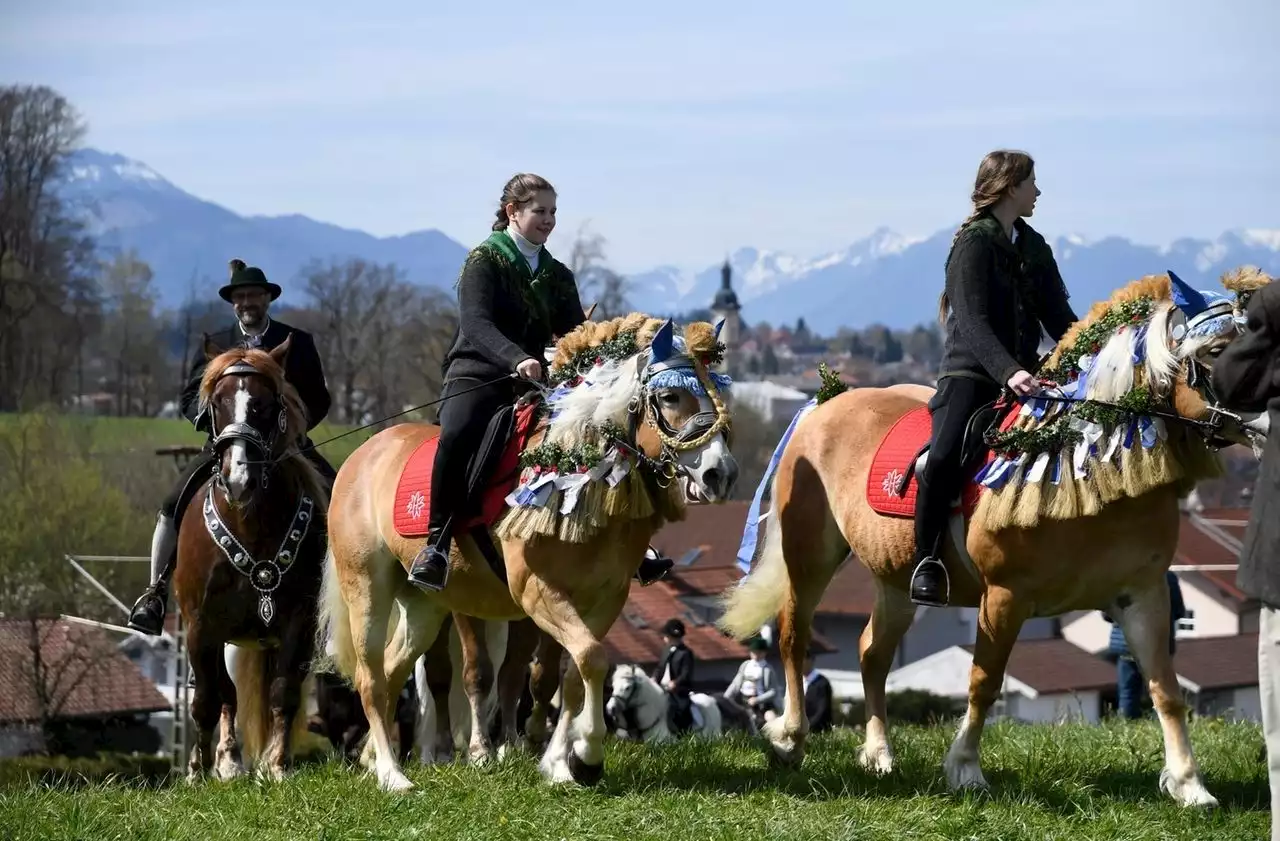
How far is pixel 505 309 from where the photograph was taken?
9.30 meters

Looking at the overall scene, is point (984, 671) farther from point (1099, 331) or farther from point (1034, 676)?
point (1034, 676)

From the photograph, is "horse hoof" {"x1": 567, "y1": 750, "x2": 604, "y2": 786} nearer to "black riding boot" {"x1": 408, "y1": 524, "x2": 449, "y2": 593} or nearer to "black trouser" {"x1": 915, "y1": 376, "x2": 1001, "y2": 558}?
"black riding boot" {"x1": 408, "y1": 524, "x2": 449, "y2": 593}

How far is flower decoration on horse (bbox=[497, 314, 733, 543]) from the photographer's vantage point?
→ 8.19m

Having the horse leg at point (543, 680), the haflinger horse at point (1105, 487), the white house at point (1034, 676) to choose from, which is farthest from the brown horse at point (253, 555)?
the white house at point (1034, 676)

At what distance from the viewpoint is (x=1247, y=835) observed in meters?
7.26

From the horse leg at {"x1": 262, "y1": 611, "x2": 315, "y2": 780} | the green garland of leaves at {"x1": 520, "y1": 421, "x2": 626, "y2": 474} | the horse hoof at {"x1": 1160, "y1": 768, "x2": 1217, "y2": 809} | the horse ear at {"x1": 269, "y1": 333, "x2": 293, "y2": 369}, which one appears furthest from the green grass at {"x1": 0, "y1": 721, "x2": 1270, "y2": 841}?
the horse ear at {"x1": 269, "y1": 333, "x2": 293, "y2": 369}

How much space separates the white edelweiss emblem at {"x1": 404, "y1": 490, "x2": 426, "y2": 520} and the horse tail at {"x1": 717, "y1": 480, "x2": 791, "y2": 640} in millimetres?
2011

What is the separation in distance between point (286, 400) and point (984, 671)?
14.6ft

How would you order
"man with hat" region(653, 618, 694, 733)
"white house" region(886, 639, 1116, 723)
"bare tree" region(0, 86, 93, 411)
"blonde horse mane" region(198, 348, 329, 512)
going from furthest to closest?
"bare tree" region(0, 86, 93, 411), "white house" region(886, 639, 1116, 723), "man with hat" region(653, 618, 694, 733), "blonde horse mane" region(198, 348, 329, 512)

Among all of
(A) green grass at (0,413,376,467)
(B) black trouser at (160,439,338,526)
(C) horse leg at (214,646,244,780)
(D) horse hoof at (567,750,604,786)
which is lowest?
(A) green grass at (0,413,376,467)

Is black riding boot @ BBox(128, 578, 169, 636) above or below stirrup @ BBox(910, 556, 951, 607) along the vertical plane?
below

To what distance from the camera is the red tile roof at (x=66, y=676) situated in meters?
38.8

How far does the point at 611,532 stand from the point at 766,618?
1859 millimetres

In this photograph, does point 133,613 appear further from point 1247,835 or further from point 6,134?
point 6,134
